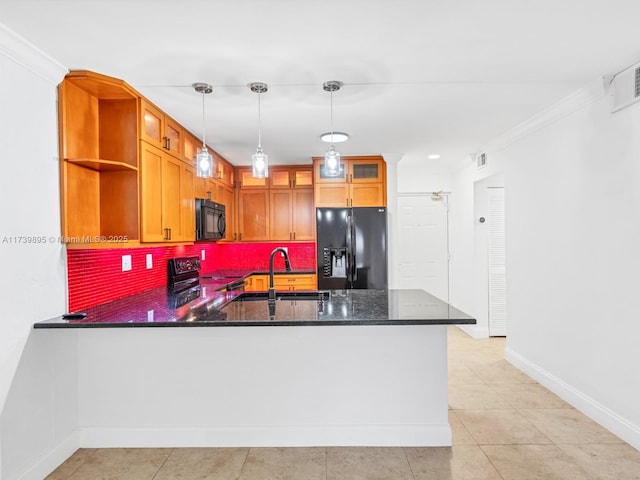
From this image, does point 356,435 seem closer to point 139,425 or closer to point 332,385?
point 332,385

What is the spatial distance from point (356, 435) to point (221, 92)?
245 centimetres

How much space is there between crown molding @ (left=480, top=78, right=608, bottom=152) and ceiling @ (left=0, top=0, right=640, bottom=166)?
0.08m

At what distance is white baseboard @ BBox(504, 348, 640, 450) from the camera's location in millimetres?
2365

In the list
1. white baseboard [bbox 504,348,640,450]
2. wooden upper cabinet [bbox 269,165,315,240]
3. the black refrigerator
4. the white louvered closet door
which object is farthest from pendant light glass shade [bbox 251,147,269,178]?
the white louvered closet door

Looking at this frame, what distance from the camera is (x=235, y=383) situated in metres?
2.38

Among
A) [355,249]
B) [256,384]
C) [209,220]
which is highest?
[209,220]

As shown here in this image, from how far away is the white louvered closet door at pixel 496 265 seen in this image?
15.9ft

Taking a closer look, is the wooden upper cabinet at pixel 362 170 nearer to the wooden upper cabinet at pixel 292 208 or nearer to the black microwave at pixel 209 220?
the wooden upper cabinet at pixel 292 208

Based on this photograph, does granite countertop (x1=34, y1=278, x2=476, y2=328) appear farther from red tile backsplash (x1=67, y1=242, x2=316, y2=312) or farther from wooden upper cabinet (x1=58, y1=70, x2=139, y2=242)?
wooden upper cabinet (x1=58, y1=70, x2=139, y2=242)

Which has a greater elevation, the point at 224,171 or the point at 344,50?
the point at 344,50

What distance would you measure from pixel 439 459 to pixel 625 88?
2567 millimetres

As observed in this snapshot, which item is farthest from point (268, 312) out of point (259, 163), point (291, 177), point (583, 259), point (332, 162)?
point (291, 177)

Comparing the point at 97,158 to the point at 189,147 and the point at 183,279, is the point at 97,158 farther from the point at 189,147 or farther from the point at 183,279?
the point at 183,279

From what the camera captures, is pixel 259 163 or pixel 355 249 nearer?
pixel 259 163
